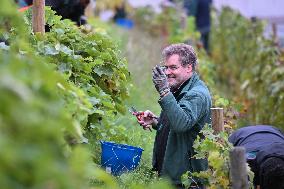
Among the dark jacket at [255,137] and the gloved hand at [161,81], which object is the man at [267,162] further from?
the gloved hand at [161,81]

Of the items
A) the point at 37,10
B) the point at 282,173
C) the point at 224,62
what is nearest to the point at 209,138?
the point at 282,173

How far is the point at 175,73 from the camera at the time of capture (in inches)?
227

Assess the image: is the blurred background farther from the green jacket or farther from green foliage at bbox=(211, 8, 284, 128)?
the green jacket

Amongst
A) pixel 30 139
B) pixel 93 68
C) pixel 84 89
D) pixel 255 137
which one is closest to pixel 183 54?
pixel 93 68

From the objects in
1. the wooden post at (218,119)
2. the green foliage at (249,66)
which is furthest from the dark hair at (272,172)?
the green foliage at (249,66)

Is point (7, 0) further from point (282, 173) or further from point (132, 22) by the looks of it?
point (132, 22)

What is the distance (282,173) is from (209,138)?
122 cm

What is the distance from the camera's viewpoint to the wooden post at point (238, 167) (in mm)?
3766

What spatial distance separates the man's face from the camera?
576cm

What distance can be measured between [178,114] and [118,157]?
2.03 ft

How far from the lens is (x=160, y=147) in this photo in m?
5.84

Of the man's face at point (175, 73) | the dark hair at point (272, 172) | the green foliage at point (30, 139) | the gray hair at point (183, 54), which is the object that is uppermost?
the gray hair at point (183, 54)

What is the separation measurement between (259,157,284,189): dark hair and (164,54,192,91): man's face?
3.19ft

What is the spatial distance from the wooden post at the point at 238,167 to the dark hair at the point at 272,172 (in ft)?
5.86
